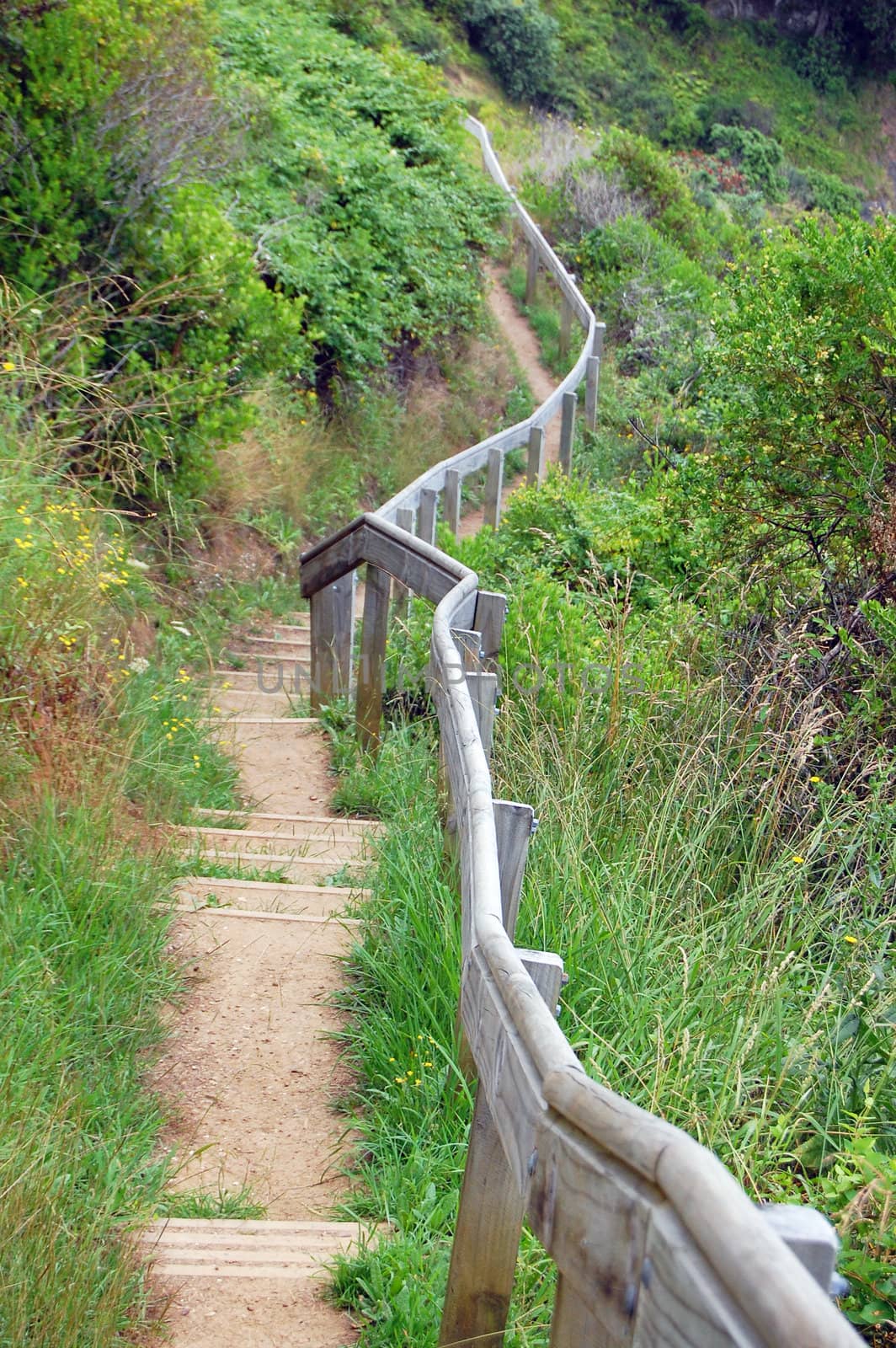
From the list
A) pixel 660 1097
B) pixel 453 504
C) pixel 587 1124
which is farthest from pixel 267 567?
pixel 587 1124

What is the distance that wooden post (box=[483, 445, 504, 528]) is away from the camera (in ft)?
35.2

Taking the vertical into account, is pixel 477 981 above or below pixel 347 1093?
above

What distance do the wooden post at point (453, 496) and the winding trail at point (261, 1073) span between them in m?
4.38

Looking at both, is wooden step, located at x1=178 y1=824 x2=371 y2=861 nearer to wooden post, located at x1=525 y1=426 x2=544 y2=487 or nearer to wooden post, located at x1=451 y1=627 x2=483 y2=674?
wooden post, located at x1=451 y1=627 x2=483 y2=674

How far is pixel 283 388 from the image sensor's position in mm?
11242

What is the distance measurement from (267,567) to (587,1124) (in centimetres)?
885

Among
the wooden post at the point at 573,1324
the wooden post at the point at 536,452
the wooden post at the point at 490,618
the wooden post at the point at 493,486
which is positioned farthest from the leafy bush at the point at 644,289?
the wooden post at the point at 573,1324

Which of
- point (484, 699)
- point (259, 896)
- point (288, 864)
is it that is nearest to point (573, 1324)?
point (484, 699)

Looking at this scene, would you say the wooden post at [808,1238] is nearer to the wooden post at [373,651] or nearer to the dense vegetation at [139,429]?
the dense vegetation at [139,429]

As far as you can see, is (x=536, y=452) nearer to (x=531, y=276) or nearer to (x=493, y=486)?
(x=493, y=486)

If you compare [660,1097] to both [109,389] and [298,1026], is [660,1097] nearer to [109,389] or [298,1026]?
[298,1026]

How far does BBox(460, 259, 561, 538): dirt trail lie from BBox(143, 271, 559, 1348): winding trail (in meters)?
8.78

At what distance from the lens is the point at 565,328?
56.1 ft

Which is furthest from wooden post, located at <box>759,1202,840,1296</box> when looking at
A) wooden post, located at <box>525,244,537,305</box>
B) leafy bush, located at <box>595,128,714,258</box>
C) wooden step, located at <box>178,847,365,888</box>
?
leafy bush, located at <box>595,128,714,258</box>
